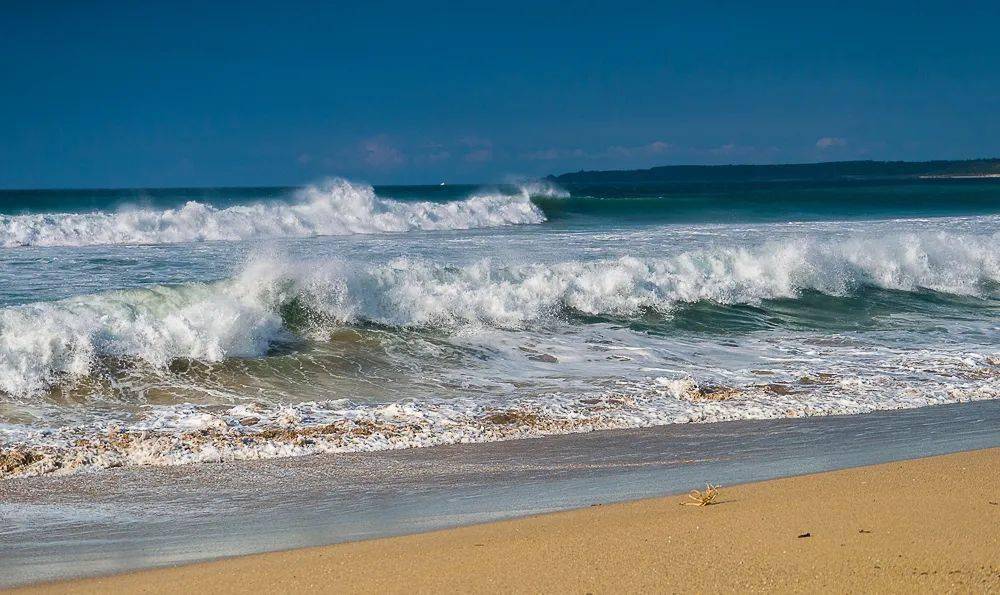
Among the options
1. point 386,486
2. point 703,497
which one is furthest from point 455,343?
point 703,497

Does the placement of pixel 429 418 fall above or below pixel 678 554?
below

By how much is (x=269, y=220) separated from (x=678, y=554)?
82.0ft

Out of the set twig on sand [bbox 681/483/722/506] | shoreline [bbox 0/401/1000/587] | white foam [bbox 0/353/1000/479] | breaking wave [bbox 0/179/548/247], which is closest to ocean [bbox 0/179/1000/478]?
white foam [bbox 0/353/1000/479]

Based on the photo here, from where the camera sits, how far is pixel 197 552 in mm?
4371

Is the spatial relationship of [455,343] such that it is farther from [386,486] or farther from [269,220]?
[269,220]

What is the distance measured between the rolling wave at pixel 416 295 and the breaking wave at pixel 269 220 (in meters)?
12.7

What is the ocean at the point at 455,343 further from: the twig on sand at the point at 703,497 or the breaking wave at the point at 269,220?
the breaking wave at the point at 269,220

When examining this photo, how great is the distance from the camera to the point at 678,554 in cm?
397

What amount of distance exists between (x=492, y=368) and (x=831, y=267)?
8.78 meters

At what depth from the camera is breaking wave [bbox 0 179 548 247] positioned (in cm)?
2291

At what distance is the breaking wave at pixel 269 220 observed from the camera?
2291cm

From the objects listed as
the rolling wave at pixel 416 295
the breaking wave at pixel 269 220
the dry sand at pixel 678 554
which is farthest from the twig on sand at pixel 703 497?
the breaking wave at pixel 269 220

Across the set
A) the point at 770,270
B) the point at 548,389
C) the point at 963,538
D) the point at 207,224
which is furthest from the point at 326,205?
the point at 963,538

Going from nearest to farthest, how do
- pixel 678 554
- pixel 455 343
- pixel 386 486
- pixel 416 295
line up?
pixel 678 554 → pixel 386 486 → pixel 455 343 → pixel 416 295
